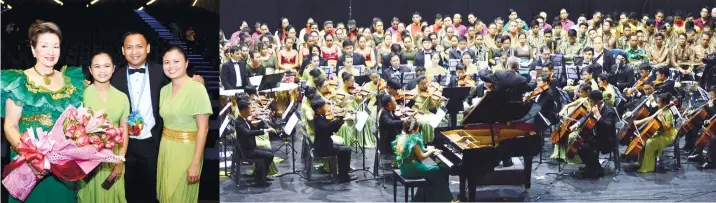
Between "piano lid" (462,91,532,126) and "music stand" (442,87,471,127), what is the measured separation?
7 cm

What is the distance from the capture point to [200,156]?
217 inches

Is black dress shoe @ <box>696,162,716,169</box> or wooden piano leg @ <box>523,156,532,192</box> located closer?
wooden piano leg @ <box>523,156,532,192</box>

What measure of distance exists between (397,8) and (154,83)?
1.65 metres

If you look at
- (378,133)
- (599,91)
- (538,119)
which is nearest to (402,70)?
(378,133)

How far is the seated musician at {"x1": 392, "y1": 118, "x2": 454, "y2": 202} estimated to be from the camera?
221 inches

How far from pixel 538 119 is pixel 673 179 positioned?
1.12 m

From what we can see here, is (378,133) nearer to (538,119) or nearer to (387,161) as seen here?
(387,161)

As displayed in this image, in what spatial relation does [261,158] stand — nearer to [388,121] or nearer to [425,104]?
[388,121]

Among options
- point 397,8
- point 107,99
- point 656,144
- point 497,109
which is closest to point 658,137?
point 656,144

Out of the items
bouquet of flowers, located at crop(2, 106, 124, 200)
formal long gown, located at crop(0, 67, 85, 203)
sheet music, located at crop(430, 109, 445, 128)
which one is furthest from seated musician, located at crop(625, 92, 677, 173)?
formal long gown, located at crop(0, 67, 85, 203)

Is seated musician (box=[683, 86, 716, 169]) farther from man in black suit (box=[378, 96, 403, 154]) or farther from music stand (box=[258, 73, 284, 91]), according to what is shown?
music stand (box=[258, 73, 284, 91])

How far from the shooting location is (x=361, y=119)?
573cm

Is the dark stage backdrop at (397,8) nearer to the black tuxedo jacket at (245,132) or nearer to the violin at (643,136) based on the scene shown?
the black tuxedo jacket at (245,132)

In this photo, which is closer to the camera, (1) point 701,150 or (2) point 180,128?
(2) point 180,128
